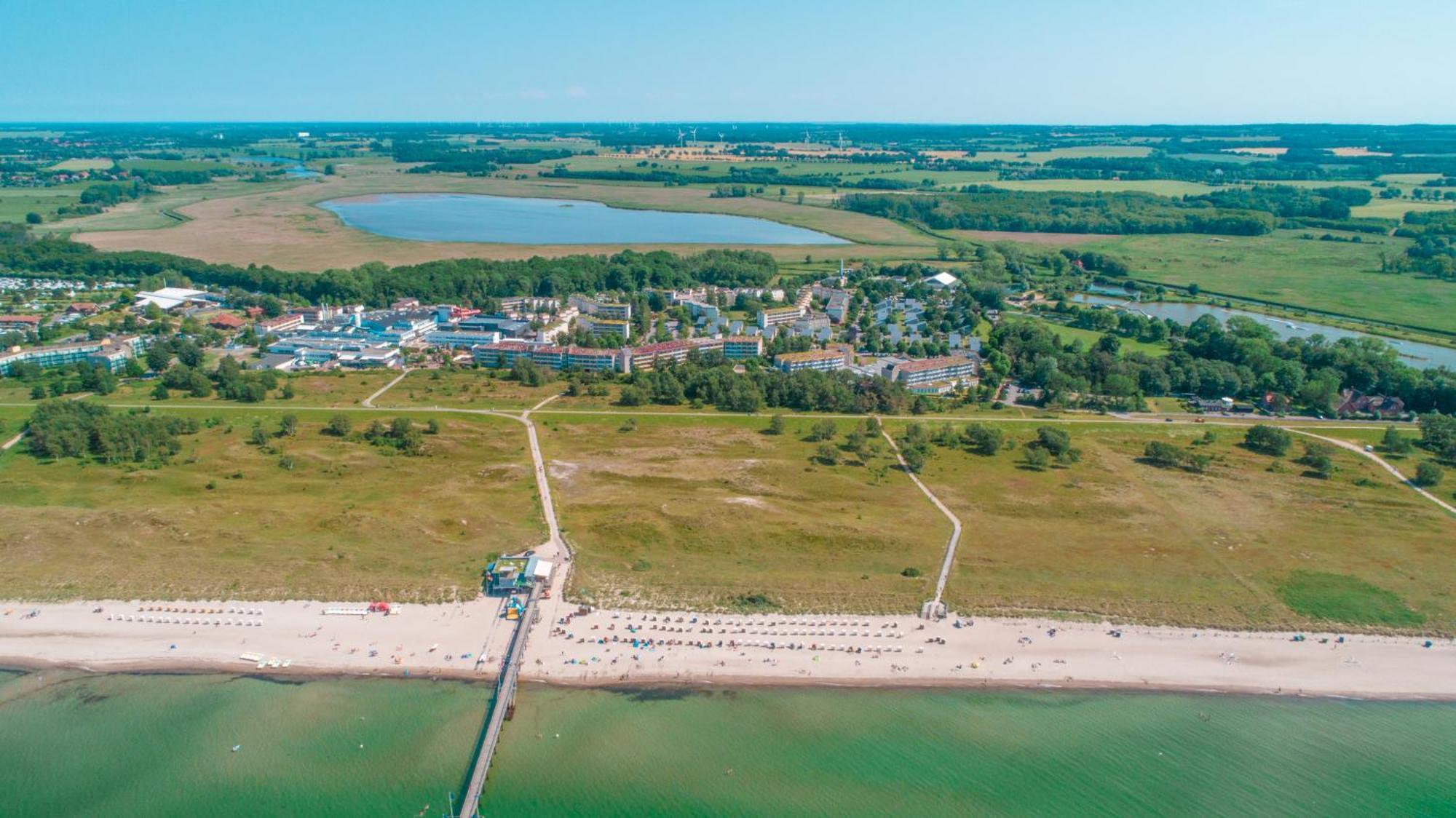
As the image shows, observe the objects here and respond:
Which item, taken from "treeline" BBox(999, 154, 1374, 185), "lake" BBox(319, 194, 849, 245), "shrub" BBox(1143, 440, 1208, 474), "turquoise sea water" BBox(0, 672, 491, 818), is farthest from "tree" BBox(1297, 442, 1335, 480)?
"treeline" BBox(999, 154, 1374, 185)

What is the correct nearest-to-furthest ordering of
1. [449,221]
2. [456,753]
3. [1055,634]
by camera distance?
[456,753], [1055,634], [449,221]

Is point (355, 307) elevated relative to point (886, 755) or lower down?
elevated

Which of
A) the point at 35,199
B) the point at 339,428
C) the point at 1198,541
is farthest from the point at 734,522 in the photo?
the point at 35,199

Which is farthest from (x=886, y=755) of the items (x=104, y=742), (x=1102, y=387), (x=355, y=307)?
(x=355, y=307)

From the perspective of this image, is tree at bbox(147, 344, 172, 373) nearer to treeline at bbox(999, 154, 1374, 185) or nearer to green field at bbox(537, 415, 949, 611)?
green field at bbox(537, 415, 949, 611)

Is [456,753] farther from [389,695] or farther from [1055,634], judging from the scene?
[1055,634]

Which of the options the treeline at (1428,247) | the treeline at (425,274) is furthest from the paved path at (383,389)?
the treeline at (1428,247)

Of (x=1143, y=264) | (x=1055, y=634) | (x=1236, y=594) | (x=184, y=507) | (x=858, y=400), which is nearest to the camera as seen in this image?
(x=1055, y=634)
